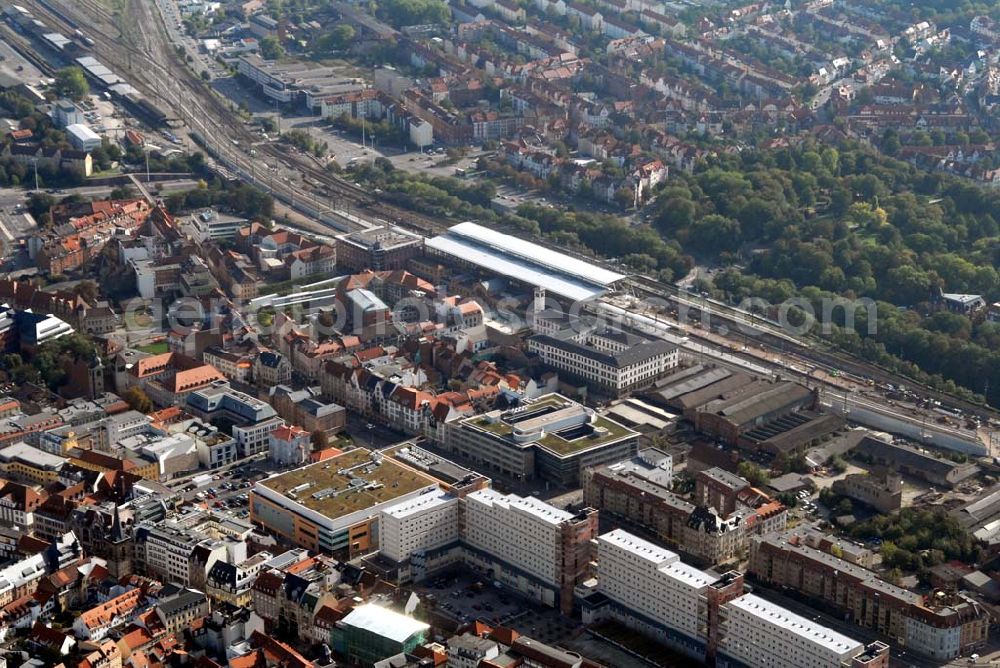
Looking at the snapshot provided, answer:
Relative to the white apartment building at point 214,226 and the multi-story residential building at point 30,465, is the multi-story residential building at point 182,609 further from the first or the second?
the white apartment building at point 214,226

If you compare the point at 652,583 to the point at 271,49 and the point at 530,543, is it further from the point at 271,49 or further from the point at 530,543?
the point at 271,49

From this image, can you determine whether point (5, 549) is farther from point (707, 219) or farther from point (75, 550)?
point (707, 219)

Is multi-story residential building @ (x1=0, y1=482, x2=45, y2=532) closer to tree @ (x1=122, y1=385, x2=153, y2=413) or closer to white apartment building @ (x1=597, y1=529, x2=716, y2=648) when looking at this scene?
tree @ (x1=122, y1=385, x2=153, y2=413)

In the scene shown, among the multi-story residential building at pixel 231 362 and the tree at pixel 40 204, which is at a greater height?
the tree at pixel 40 204

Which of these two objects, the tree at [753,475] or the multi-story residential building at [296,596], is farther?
the tree at [753,475]

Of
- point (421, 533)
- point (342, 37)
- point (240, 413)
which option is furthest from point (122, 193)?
point (421, 533)

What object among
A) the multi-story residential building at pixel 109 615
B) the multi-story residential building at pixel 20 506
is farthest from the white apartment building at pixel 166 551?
the multi-story residential building at pixel 20 506
